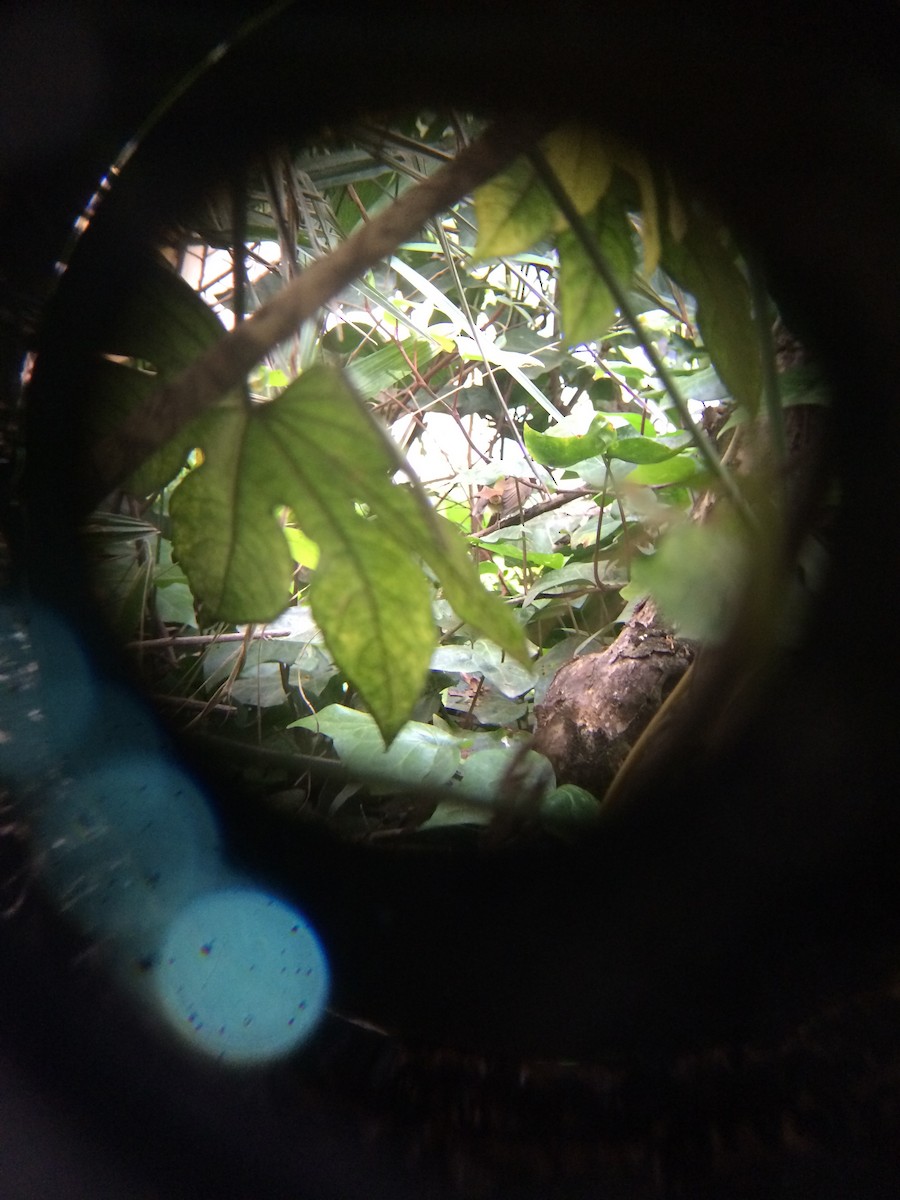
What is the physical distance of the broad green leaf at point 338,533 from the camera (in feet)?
0.81

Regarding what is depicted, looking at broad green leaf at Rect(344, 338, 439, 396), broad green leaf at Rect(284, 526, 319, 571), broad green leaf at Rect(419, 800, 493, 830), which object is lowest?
broad green leaf at Rect(419, 800, 493, 830)

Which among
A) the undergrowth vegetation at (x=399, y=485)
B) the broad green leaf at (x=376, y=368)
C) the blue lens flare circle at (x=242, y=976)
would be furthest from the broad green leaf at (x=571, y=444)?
the blue lens flare circle at (x=242, y=976)

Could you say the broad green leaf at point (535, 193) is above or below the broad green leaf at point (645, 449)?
above

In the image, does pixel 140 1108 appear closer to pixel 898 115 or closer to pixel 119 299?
pixel 119 299

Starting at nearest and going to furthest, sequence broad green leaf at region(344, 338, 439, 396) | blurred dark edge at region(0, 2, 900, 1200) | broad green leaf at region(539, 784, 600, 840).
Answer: blurred dark edge at region(0, 2, 900, 1200) < broad green leaf at region(539, 784, 600, 840) < broad green leaf at region(344, 338, 439, 396)

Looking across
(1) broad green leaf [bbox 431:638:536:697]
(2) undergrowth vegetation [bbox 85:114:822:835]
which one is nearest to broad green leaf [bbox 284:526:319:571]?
(2) undergrowth vegetation [bbox 85:114:822:835]

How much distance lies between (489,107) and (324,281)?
0.29ft

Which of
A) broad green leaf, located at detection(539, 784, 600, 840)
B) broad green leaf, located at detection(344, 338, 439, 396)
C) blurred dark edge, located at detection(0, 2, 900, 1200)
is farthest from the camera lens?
broad green leaf, located at detection(344, 338, 439, 396)

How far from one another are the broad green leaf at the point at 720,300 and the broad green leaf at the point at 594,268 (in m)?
0.02

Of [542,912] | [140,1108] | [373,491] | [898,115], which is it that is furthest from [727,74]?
[140,1108]

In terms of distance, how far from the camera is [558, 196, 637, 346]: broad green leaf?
0.86ft

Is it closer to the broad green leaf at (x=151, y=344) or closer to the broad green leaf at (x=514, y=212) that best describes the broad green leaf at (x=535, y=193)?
the broad green leaf at (x=514, y=212)

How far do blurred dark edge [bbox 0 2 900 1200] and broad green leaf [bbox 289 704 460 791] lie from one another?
0.50 feet

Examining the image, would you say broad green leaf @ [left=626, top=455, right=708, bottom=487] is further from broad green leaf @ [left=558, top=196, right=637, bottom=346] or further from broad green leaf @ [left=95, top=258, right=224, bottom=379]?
broad green leaf @ [left=95, top=258, right=224, bottom=379]
